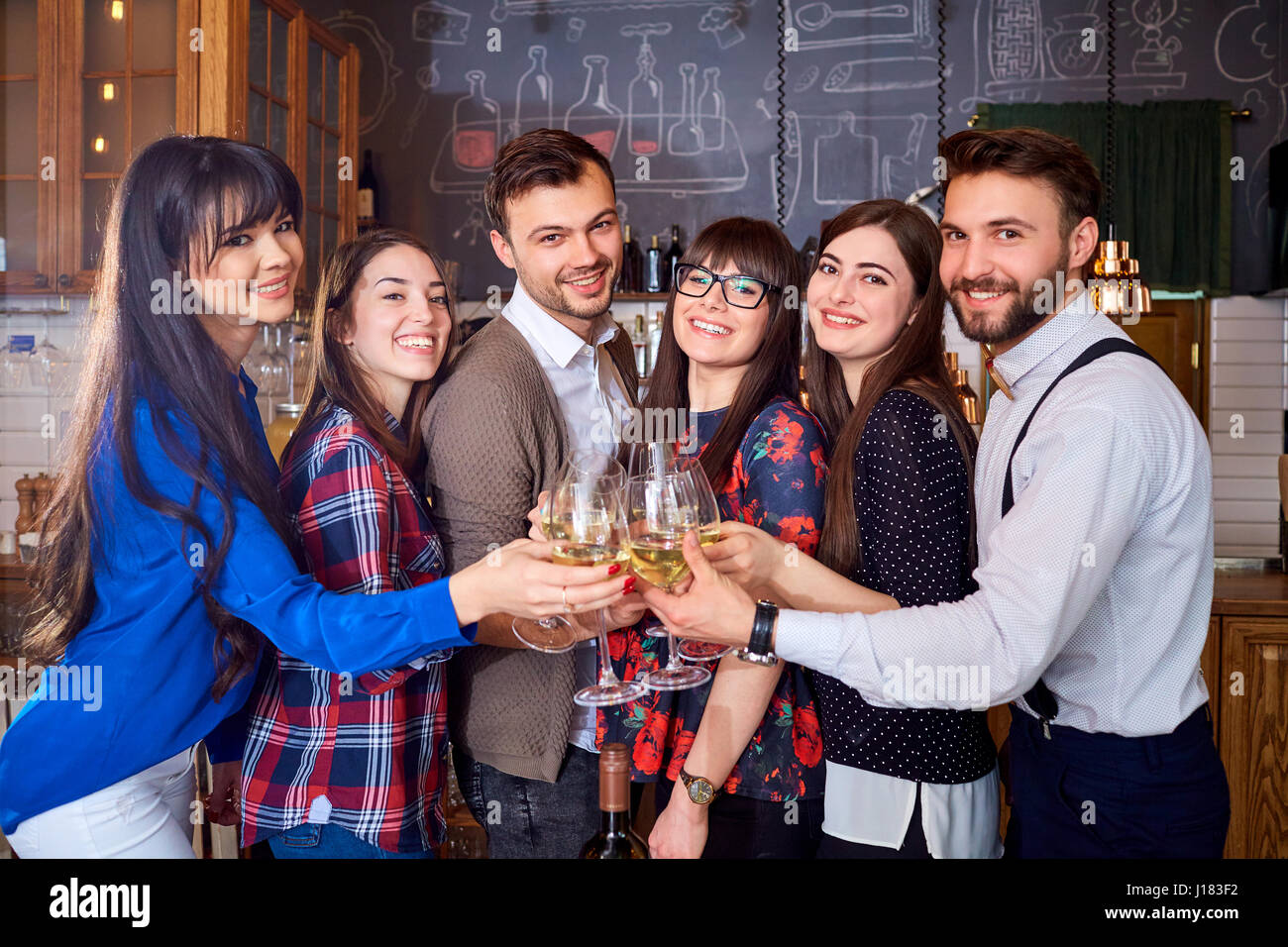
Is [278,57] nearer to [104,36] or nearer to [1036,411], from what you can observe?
[104,36]

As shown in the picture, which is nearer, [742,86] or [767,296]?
[767,296]

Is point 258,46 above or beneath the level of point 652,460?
above

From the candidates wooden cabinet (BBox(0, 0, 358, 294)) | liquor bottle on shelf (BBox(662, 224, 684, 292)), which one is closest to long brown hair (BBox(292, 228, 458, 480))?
wooden cabinet (BBox(0, 0, 358, 294))

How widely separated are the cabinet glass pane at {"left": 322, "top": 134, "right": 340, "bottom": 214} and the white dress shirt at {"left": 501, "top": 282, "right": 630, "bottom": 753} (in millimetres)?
2709

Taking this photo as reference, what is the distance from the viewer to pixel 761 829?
1600 mm

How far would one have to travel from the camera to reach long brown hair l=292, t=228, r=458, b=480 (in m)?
1.65

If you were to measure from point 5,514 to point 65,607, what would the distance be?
3197mm

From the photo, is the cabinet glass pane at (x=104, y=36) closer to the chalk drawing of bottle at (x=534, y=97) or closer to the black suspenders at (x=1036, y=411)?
the chalk drawing of bottle at (x=534, y=97)

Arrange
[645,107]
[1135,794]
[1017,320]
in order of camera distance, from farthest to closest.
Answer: [645,107] → [1017,320] → [1135,794]

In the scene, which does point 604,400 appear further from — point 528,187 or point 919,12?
point 919,12

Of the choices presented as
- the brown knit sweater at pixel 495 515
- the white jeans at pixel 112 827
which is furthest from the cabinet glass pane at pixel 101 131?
the white jeans at pixel 112 827

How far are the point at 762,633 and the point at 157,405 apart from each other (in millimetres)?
868

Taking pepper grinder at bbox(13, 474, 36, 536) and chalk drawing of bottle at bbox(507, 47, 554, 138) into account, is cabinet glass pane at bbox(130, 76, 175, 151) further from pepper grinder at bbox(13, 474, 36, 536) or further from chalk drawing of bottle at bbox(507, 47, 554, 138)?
chalk drawing of bottle at bbox(507, 47, 554, 138)

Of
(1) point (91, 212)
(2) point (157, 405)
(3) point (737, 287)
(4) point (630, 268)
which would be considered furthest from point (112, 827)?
(4) point (630, 268)
